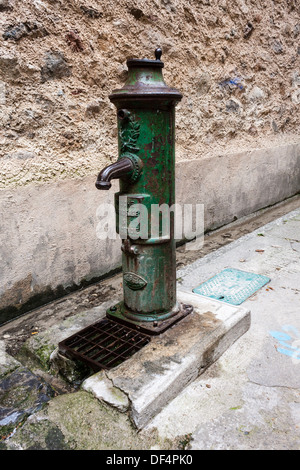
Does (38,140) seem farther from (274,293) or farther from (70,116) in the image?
(274,293)

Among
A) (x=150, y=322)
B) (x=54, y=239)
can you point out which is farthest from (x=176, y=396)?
(x=54, y=239)

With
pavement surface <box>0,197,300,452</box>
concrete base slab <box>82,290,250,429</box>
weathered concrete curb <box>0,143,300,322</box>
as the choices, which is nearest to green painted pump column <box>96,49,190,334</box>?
concrete base slab <box>82,290,250,429</box>

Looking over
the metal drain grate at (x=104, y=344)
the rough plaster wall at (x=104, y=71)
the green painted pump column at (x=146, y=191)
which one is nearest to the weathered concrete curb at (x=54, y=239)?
the rough plaster wall at (x=104, y=71)

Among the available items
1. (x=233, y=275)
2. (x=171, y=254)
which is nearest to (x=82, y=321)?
(x=171, y=254)

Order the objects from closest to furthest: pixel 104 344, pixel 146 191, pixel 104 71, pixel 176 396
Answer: pixel 176 396 < pixel 146 191 < pixel 104 344 < pixel 104 71

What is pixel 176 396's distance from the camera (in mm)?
1505

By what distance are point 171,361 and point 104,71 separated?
1919mm

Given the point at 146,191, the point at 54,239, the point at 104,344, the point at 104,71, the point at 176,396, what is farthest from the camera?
the point at 104,71

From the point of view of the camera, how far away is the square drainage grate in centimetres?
235

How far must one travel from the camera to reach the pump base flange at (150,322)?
5.82 feet

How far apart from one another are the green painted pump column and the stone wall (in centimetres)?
72

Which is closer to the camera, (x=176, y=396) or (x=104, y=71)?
(x=176, y=396)

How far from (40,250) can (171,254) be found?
2.98 ft

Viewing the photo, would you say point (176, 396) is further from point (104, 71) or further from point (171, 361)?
point (104, 71)
